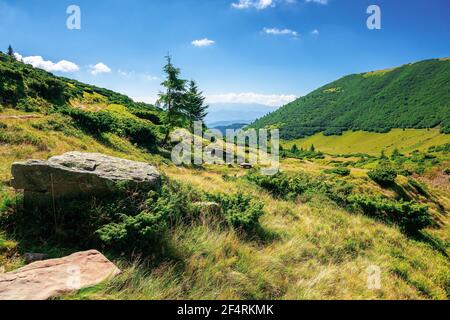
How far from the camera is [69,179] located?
543 cm

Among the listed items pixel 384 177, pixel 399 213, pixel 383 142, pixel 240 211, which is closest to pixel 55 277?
Answer: pixel 240 211

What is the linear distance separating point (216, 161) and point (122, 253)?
96.2 ft

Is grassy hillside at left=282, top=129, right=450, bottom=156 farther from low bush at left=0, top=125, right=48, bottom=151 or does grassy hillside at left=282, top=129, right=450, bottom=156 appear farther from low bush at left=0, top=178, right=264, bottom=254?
low bush at left=0, top=178, right=264, bottom=254

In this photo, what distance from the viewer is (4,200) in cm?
503

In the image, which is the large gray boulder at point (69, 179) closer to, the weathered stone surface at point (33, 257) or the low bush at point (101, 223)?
the low bush at point (101, 223)

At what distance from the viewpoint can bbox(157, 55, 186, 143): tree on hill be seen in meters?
29.9

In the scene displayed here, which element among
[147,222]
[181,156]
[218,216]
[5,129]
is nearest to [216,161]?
[181,156]

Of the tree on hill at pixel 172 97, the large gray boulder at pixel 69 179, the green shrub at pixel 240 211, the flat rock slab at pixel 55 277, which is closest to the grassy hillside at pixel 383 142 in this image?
the tree on hill at pixel 172 97

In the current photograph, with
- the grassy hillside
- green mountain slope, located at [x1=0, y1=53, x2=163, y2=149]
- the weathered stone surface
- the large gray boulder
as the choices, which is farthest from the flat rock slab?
the grassy hillside

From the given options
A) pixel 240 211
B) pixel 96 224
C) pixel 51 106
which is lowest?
pixel 240 211

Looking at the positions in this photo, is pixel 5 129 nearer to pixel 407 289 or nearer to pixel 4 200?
pixel 4 200

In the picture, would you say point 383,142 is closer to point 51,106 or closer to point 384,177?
point 384,177

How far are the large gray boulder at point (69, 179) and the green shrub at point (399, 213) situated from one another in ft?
44.2

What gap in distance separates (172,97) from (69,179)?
26.5 metres
